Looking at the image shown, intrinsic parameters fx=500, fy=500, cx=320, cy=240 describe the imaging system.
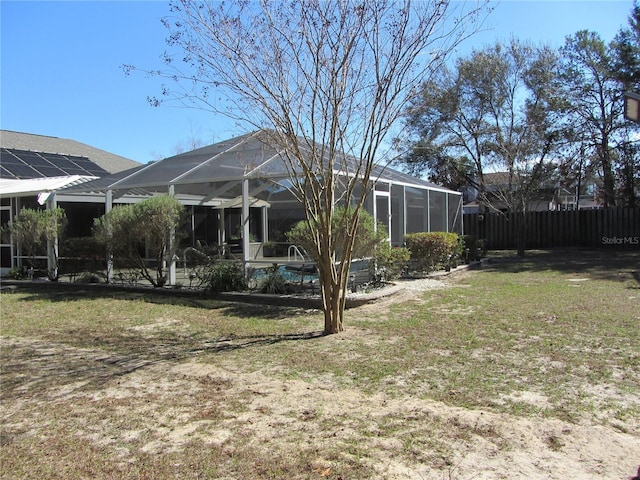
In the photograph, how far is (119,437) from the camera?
138 inches

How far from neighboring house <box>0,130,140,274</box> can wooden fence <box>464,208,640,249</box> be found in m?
17.2

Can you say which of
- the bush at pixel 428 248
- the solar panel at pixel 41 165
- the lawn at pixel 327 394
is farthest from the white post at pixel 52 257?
the bush at pixel 428 248

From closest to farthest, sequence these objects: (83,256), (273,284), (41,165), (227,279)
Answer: (273,284) < (227,279) < (83,256) < (41,165)

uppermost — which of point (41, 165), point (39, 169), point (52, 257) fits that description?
point (41, 165)

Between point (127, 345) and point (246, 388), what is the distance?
8.27ft

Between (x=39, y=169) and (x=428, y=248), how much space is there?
16.1 m

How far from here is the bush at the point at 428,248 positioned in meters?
12.4

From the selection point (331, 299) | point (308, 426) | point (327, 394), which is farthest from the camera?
point (331, 299)

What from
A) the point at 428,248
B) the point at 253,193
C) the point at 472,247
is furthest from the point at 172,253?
the point at 472,247

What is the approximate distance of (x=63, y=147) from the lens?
958 inches

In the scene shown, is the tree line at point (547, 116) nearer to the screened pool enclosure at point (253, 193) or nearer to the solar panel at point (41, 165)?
the screened pool enclosure at point (253, 193)

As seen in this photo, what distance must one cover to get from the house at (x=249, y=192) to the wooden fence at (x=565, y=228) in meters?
7.22

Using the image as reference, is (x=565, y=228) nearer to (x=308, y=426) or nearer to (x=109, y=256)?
(x=109, y=256)

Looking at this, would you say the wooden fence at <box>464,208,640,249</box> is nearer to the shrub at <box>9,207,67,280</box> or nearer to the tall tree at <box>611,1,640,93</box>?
the tall tree at <box>611,1,640,93</box>
